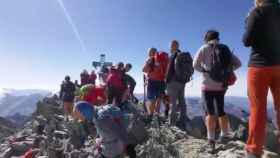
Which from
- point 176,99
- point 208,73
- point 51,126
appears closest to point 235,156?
point 208,73

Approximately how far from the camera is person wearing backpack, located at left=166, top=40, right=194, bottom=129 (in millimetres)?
12211

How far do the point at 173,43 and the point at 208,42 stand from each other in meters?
3.27

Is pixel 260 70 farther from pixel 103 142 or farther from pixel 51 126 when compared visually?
pixel 51 126

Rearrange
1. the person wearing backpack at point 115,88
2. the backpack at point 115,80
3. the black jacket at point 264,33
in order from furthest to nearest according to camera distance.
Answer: the backpack at point 115,80 → the person wearing backpack at point 115,88 → the black jacket at point 264,33

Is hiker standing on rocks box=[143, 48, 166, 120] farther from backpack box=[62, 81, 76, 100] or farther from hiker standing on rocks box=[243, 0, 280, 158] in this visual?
backpack box=[62, 81, 76, 100]

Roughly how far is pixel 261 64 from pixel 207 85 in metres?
3.07

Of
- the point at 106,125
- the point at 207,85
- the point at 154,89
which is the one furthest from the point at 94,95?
the point at 106,125

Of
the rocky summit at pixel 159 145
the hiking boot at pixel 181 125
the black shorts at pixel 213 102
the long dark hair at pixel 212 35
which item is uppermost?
the long dark hair at pixel 212 35

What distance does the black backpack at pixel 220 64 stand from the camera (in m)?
9.04

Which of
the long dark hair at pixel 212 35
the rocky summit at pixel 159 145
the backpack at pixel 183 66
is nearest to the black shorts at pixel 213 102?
the rocky summit at pixel 159 145

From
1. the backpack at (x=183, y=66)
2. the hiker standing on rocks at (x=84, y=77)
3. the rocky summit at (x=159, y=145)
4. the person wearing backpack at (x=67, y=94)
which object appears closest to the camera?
the rocky summit at (x=159, y=145)

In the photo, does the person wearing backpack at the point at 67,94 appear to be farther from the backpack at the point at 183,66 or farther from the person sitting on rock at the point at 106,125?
the person sitting on rock at the point at 106,125

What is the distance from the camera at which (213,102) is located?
9180 millimetres

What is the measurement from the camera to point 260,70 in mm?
6074
